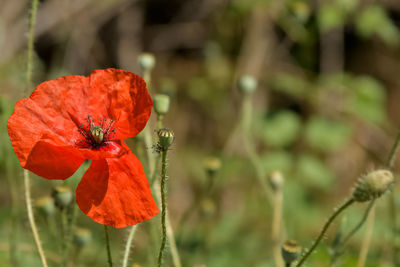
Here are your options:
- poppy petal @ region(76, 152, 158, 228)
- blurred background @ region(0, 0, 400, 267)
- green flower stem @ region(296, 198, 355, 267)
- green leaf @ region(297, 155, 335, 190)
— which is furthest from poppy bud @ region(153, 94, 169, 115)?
green leaf @ region(297, 155, 335, 190)

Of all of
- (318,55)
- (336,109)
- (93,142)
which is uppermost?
(318,55)

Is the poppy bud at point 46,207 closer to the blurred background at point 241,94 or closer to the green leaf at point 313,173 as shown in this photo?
the blurred background at point 241,94

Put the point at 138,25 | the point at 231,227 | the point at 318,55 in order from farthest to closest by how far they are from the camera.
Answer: the point at 138,25
the point at 318,55
the point at 231,227

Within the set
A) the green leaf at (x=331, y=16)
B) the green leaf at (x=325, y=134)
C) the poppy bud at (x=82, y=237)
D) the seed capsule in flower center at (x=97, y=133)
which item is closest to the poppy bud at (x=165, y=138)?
the seed capsule in flower center at (x=97, y=133)

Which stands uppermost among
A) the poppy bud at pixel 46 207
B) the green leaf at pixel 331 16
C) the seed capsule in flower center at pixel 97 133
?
the green leaf at pixel 331 16

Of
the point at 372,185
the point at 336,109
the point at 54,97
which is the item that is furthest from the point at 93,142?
the point at 336,109

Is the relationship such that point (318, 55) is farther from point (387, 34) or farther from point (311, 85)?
point (387, 34)
